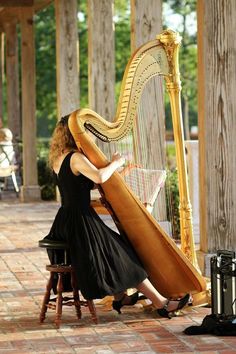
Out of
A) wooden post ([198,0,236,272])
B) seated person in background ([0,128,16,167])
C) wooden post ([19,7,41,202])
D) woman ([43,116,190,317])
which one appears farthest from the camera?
wooden post ([19,7,41,202])

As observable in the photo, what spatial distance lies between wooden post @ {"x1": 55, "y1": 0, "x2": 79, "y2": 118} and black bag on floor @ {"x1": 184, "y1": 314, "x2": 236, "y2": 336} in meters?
8.09

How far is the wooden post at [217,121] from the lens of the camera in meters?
6.97

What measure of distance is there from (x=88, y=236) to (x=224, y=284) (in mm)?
913

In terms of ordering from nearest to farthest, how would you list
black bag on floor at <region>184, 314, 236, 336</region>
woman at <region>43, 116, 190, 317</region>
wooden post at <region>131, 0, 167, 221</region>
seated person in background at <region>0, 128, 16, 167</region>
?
black bag on floor at <region>184, 314, 236, 336</region>, woman at <region>43, 116, 190, 317</region>, wooden post at <region>131, 0, 167, 221</region>, seated person in background at <region>0, 128, 16, 167</region>

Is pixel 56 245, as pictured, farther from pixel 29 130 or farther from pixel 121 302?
pixel 29 130

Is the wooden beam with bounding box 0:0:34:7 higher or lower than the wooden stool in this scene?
higher

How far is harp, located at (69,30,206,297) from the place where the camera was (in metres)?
5.99

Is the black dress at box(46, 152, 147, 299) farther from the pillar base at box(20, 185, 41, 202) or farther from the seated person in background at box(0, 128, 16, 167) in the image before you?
the pillar base at box(20, 185, 41, 202)

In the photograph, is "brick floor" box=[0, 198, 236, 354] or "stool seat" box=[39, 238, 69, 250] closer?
"brick floor" box=[0, 198, 236, 354]

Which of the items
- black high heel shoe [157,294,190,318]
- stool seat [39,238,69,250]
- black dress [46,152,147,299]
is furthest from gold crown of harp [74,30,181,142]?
black high heel shoe [157,294,190,318]

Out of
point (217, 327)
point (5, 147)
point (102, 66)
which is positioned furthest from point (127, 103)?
point (5, 147)

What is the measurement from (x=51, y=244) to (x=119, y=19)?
2093 centimetres

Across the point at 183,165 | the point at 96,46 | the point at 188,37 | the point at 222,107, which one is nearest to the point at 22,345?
the point at 183,165

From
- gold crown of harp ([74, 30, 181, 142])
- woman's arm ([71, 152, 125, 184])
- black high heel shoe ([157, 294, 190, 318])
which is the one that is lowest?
black high heel shoe ([157, 294, 190, 318])
